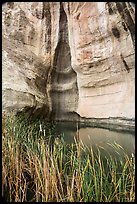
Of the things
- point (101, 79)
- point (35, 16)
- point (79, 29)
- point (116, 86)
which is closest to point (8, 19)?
point (35, 16)

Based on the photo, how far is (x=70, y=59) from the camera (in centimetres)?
778

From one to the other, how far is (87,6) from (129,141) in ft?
12.4

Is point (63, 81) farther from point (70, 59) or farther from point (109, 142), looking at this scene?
point (109, 142)

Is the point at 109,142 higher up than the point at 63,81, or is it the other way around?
the point at 63,81

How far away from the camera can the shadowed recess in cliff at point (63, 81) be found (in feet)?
25.5

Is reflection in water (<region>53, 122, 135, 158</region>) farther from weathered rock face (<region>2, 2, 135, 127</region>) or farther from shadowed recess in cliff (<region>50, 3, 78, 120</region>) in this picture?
shadowed recess in cliff (<region>50, 3, 78, 120</region>)

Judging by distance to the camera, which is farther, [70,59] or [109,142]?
[70,59]

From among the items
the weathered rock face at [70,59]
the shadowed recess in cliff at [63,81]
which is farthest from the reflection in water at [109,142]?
the shadowed recess in cliff at [63,81]

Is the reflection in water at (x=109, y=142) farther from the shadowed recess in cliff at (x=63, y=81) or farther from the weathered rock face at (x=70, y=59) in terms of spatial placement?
the shadowed recess in cliff at (x=63, y=81)

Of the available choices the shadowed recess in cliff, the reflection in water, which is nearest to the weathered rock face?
the shadowed recess in cliff

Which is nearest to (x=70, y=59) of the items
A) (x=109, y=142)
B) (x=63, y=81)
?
(x=63, y=81)

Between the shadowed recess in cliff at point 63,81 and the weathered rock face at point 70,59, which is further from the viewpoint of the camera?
the shadowed recess in cliff at point 63,81

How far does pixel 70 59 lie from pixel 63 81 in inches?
27.6

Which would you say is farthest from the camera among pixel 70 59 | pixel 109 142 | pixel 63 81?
pixel 63 81
